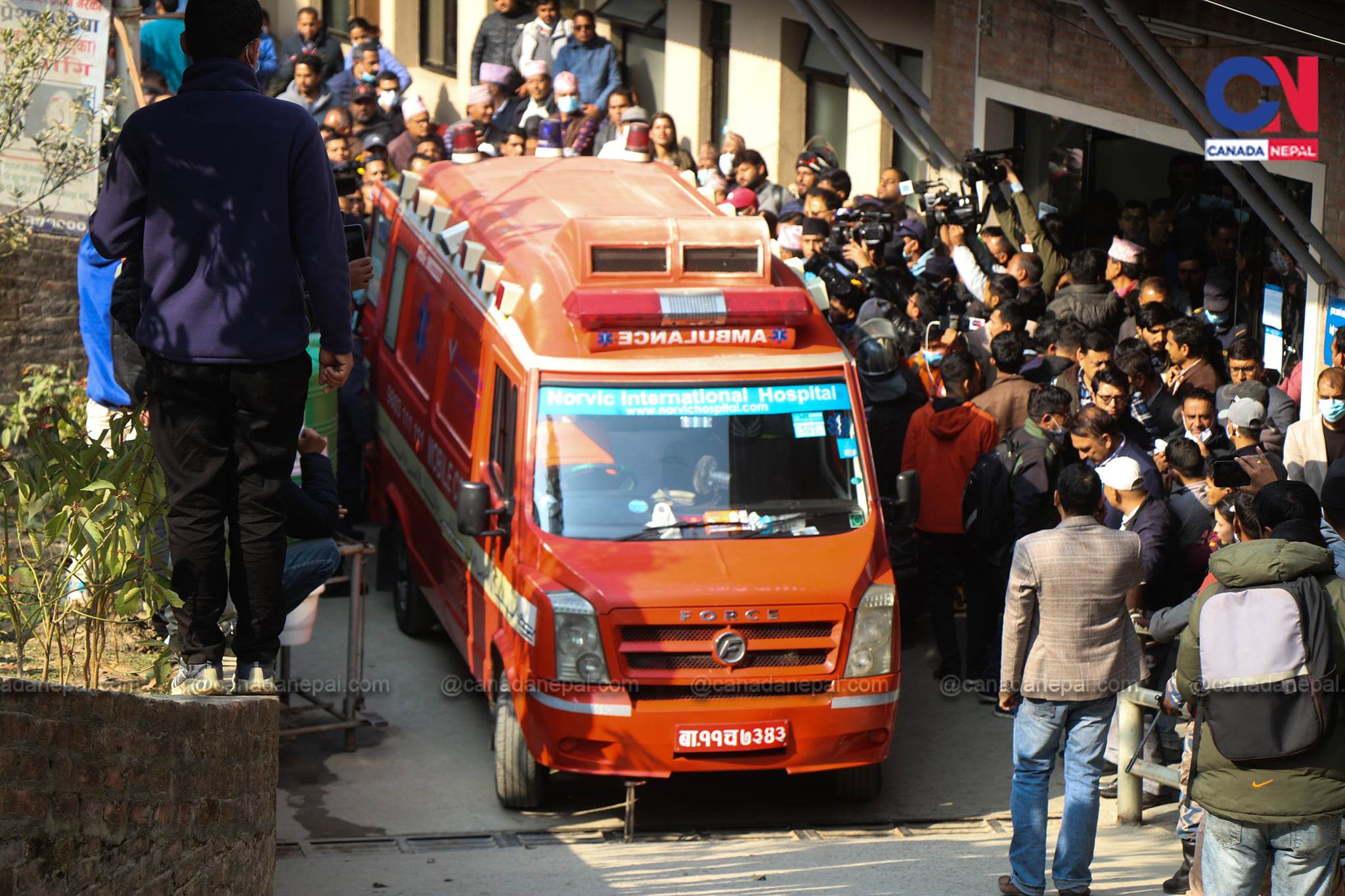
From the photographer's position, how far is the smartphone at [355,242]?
6.52 meters

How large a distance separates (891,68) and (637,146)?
4181mm

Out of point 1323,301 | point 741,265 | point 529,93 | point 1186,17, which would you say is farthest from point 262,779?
point 529,93

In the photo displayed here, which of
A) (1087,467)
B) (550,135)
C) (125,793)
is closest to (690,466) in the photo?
(1087,467)

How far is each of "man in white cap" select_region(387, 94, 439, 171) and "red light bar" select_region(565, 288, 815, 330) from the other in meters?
11.2

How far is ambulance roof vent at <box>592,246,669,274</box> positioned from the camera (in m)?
9.84

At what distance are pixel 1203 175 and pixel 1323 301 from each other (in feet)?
8.95

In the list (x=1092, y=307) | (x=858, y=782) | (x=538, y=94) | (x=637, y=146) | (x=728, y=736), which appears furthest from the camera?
(x=538, y=94)

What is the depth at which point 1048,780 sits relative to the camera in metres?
8.05

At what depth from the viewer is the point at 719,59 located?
21641 mm

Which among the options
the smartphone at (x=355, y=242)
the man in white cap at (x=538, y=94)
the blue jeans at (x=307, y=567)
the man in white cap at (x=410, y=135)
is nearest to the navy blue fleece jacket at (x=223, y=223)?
the smartphone at (x=355, y=242)

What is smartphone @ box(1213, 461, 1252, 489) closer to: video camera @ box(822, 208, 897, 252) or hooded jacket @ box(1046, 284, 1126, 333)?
hooded jacket @ box(1046, 284, 1126, 333)

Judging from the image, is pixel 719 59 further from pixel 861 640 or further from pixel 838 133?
pixel 861 640

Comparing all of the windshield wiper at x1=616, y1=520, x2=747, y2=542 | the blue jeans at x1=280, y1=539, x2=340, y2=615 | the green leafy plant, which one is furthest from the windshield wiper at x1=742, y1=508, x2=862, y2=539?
the green leafy plant

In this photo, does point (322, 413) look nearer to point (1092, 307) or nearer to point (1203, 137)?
point (1092, 307)
